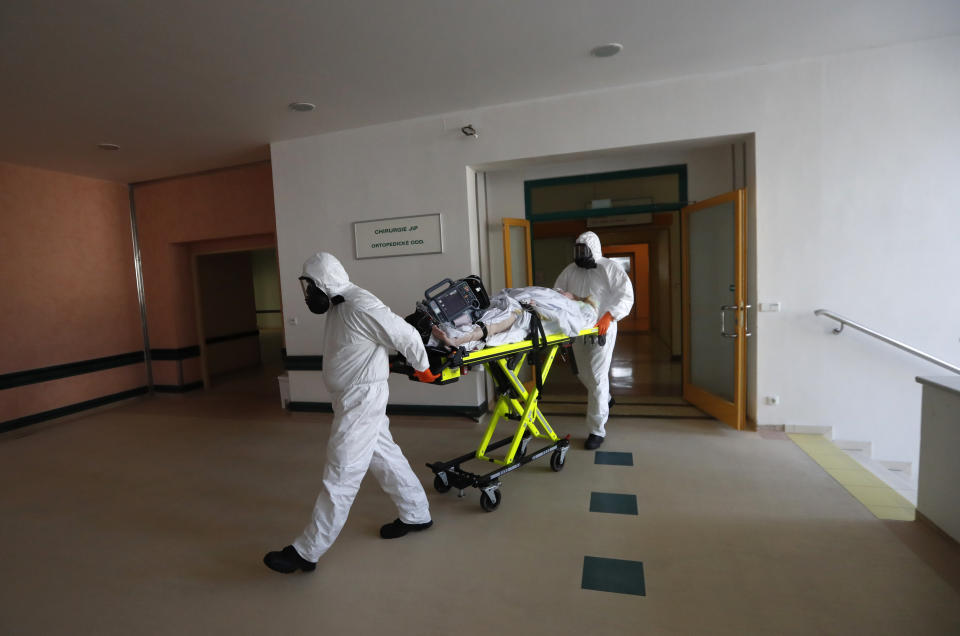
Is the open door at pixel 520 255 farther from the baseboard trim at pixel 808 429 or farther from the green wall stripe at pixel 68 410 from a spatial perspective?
the green wall stripe at pixel 68 410

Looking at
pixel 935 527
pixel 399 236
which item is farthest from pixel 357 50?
pixel 935 527

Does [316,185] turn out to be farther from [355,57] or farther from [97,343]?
[97,343]

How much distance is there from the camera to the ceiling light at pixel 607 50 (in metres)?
3.50

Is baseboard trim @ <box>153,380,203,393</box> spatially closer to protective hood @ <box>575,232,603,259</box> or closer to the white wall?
the white wall

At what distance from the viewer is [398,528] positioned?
9.20ft

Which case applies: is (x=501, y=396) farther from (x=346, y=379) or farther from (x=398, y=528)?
(x=346, y=379)

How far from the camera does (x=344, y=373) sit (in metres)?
2.53

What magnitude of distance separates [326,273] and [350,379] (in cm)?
57

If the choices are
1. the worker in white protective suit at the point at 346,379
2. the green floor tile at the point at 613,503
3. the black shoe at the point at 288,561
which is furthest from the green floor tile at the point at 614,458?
the black shoe at the point at 288,561

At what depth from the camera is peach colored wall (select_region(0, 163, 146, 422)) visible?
221 inches

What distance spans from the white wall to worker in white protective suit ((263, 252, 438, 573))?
9.06 ft

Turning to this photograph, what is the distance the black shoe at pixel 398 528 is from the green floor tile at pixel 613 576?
967 millimetres

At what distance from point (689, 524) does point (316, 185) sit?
4733 mm

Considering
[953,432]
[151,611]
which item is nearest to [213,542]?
[151,611]
